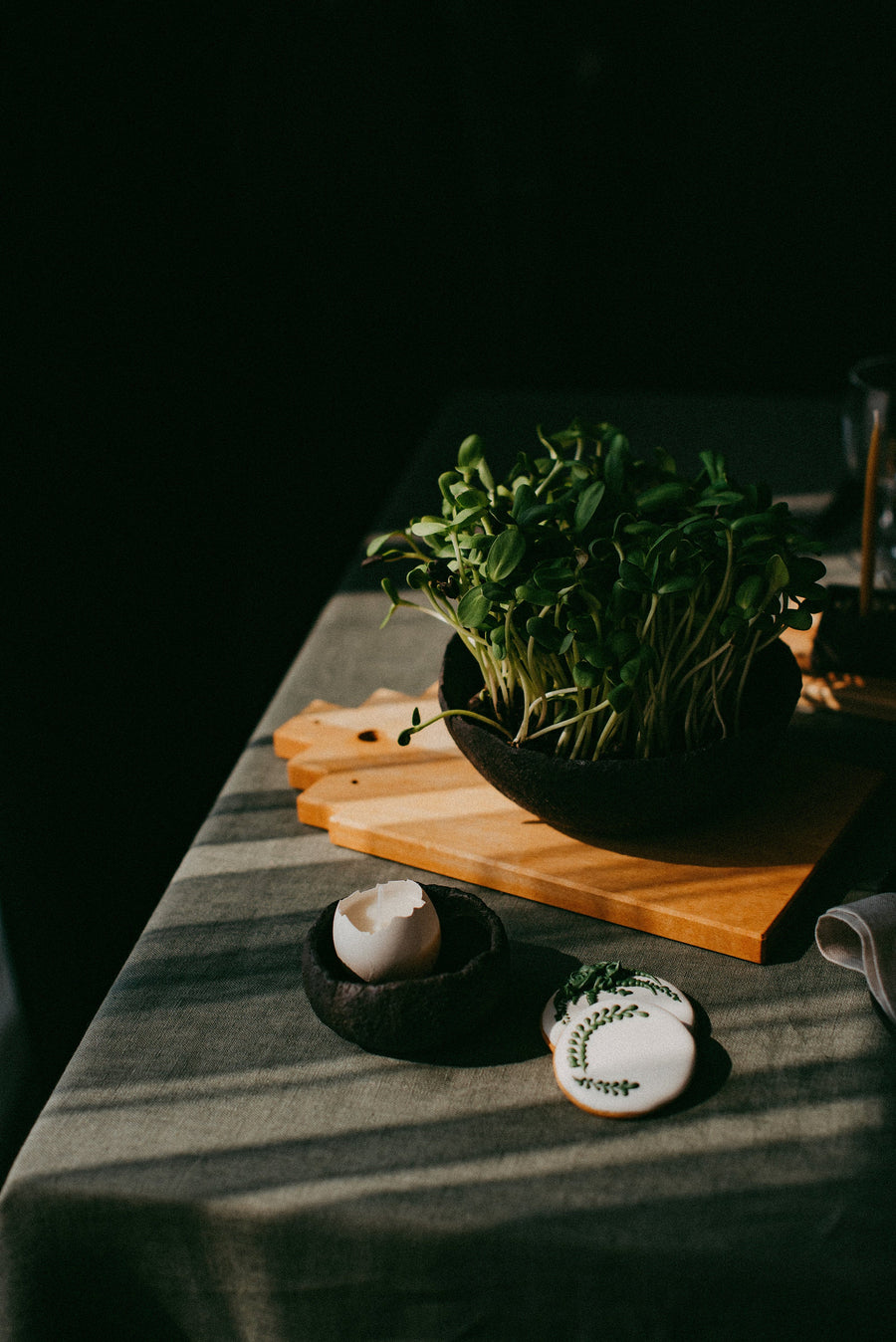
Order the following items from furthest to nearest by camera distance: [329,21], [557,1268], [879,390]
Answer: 1. [329,21]
2. [879,390]
3. [557,1268]

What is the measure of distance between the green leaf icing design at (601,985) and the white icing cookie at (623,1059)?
2 cm

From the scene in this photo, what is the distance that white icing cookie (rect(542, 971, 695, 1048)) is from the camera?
74 cm

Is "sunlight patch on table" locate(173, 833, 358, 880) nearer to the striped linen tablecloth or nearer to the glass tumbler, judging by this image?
the striped linen tablecloth

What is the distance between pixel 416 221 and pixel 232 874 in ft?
7.39

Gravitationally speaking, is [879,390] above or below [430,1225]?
above

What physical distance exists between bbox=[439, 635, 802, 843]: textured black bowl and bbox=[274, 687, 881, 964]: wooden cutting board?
31 mm

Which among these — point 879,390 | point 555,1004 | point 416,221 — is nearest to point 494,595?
point 555,1004

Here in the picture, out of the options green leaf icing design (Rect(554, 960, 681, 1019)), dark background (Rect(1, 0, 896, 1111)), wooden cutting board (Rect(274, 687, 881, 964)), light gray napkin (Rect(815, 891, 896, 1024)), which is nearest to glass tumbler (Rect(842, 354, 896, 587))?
wooden cutting board (Rect(274, 687, 881, 964))

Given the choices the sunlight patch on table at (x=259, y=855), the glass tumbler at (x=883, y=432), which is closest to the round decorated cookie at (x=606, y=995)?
the sunlight patch on table at (x=259, y=855)

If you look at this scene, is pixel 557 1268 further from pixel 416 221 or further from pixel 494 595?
pixel 416 221

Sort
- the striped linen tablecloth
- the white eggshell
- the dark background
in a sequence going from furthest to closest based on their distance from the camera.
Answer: the dark background → the white eggshell → the striped linen tablecloth

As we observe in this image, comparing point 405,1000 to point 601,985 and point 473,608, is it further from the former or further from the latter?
point 473,608

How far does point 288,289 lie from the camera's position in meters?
2.30

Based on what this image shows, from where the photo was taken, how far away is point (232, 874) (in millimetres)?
936
